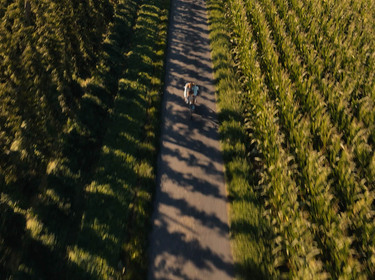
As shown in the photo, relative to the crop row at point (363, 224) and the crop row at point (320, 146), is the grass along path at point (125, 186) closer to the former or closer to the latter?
the crop row at point (320, 146)

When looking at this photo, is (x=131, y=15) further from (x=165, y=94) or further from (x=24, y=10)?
(x=165, y=94)

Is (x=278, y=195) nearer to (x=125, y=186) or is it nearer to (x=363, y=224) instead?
(x=363, y=224)

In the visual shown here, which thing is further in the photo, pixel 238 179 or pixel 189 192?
pixel 238 179

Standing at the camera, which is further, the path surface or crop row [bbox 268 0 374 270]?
the path surface

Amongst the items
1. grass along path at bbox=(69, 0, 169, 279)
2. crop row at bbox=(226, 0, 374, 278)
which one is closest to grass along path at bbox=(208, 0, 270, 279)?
crop row at bbox=(226, 0, 374, 278)

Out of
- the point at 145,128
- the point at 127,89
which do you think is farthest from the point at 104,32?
the point at 145,128

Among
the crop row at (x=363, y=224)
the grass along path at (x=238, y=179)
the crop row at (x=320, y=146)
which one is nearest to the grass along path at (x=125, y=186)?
the grass along path at (x=238, y=179)

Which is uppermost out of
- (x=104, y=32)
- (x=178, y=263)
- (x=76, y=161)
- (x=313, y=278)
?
(x=104, y=32)

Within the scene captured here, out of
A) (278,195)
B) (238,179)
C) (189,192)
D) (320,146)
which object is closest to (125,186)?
(189,192)

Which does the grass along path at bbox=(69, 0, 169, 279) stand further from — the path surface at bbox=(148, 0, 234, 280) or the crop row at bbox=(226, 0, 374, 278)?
the crop row at bbox=(226, 0, 374, 278)
